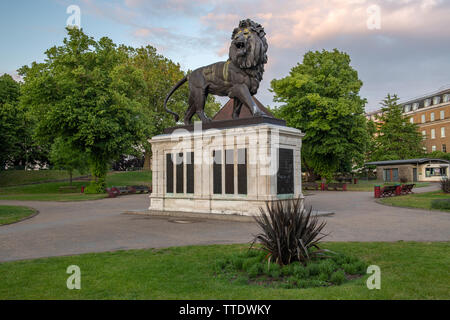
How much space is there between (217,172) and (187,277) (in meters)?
9.80

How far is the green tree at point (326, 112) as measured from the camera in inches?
1433

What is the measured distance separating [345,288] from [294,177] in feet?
34.2

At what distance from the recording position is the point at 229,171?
1568 cm

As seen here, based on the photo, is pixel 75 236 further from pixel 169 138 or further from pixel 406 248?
pixel 406 248

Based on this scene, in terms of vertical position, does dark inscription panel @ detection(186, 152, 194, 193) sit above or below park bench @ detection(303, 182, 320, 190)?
above

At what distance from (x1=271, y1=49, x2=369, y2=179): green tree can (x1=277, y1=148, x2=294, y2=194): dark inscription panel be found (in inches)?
850

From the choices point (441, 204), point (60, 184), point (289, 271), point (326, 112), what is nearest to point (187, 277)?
point (289, 271)

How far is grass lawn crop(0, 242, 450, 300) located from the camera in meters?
5.31

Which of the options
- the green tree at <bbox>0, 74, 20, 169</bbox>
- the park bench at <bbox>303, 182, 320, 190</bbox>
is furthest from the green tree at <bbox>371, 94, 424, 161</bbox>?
the green tree at <bbox>0, 74, 20, 169</bbox>

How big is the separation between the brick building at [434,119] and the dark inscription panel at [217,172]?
54275mm

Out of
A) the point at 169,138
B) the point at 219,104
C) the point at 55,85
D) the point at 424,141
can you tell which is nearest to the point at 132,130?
the point at 55,85

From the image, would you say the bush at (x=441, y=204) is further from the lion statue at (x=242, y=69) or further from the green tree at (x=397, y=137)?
the green tree at (x=397, y=137)

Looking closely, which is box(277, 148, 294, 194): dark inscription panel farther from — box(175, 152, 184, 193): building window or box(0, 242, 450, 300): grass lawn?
A: box(0, 242, 450, 300): grass lawn

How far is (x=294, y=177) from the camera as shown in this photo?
1577 centimetres
